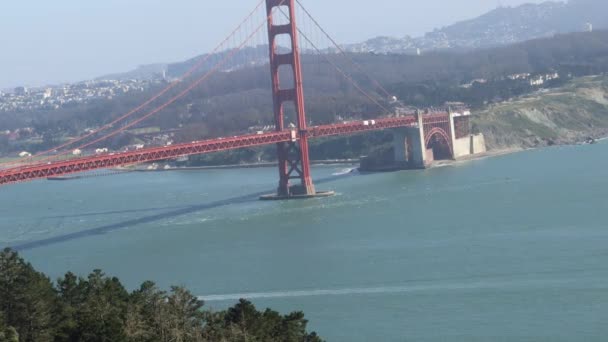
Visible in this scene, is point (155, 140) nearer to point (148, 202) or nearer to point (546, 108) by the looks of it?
point (546, 108)

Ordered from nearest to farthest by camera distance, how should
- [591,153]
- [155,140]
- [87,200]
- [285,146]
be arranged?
[285,146], [87,200], [591,153], [155,140]

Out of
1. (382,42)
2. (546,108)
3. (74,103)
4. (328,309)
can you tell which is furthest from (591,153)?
(382,42)

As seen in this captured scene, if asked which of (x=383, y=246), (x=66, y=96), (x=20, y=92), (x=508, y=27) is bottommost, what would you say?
(x=383, y=246)

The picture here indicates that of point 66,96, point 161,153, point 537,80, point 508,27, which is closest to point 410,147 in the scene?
point 161,153

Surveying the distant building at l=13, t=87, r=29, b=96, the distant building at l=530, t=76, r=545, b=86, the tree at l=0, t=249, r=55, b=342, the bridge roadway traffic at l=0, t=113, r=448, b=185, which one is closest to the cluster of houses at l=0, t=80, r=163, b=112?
the distant building at l=13, t=87, r=29, b=96

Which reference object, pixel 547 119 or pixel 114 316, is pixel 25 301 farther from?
pixel 547 119
